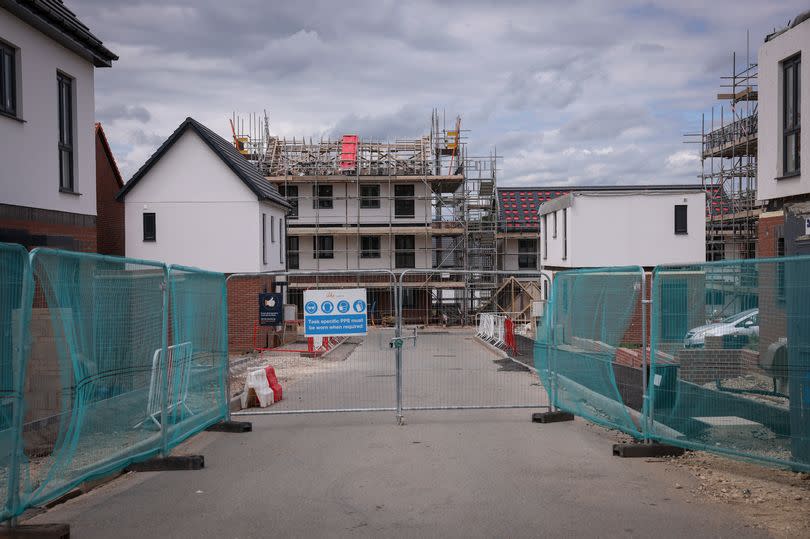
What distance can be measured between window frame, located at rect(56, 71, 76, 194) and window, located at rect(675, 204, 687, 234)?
2390cm

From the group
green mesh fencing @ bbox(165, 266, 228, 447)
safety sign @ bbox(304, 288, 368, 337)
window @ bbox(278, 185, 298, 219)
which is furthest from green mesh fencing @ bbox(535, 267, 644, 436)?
window @ bbox(278, 185, 298, 219)

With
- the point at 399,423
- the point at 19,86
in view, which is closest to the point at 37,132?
the point at 19,86

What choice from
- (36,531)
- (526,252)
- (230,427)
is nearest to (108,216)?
(230,427)

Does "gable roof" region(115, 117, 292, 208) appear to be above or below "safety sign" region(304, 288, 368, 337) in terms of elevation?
above

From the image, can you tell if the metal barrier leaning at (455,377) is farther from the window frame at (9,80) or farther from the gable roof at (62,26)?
the gable roof at (62,26)

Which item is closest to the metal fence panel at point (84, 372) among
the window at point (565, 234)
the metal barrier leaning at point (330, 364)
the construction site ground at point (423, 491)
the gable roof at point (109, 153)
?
the construction site ground at point (423, 491)

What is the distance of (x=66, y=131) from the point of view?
601 inches

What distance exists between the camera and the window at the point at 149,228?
101 feet

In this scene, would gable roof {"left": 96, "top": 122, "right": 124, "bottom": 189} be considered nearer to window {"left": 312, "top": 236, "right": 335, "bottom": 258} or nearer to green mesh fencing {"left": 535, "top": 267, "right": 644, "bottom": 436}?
window {"left": 312, "top": 236, "right": 335, "bottom": 258}

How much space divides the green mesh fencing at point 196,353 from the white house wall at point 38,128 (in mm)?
4377

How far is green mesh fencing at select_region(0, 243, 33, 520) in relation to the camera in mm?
5734

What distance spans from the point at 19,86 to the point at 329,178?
31.9 meters

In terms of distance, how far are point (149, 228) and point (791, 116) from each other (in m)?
24.9

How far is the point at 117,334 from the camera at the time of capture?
26.4ft
